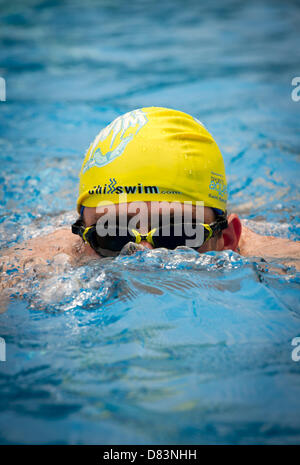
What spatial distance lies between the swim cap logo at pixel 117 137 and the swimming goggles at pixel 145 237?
412 millimetres

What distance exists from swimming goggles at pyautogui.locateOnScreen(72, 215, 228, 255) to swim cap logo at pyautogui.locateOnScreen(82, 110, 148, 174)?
0.41 metres

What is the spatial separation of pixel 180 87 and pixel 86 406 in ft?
23.4

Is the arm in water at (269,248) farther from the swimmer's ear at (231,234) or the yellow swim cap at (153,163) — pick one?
the yellow swim cap at (153,163)

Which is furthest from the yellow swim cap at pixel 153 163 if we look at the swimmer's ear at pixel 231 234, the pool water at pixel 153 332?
the pool water at pixel 153 332

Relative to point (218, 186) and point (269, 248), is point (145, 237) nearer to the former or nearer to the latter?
point (218, 186)

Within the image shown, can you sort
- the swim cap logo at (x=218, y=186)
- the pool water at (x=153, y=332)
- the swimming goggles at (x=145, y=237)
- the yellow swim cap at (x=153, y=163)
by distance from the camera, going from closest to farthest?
the pool water at (x=153, y=332), the swimming goggles at (x=145, y=237), the yellow swim cap at (x=153, y=163), the swim cap logo at (x=218, y=186)

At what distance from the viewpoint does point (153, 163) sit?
2.67 m

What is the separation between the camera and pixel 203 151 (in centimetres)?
284

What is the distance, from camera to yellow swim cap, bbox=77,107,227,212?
2650 millimetres

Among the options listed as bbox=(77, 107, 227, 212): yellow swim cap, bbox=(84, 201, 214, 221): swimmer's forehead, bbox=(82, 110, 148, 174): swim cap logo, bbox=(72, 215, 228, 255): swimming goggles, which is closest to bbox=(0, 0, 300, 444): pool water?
bbox=(72, 215, 228, 255): swimming goggles

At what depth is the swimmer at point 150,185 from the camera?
A: 2633mm

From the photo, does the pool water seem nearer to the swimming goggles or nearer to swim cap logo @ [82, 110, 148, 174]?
the swimming goggles

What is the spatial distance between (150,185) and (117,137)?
40cm
